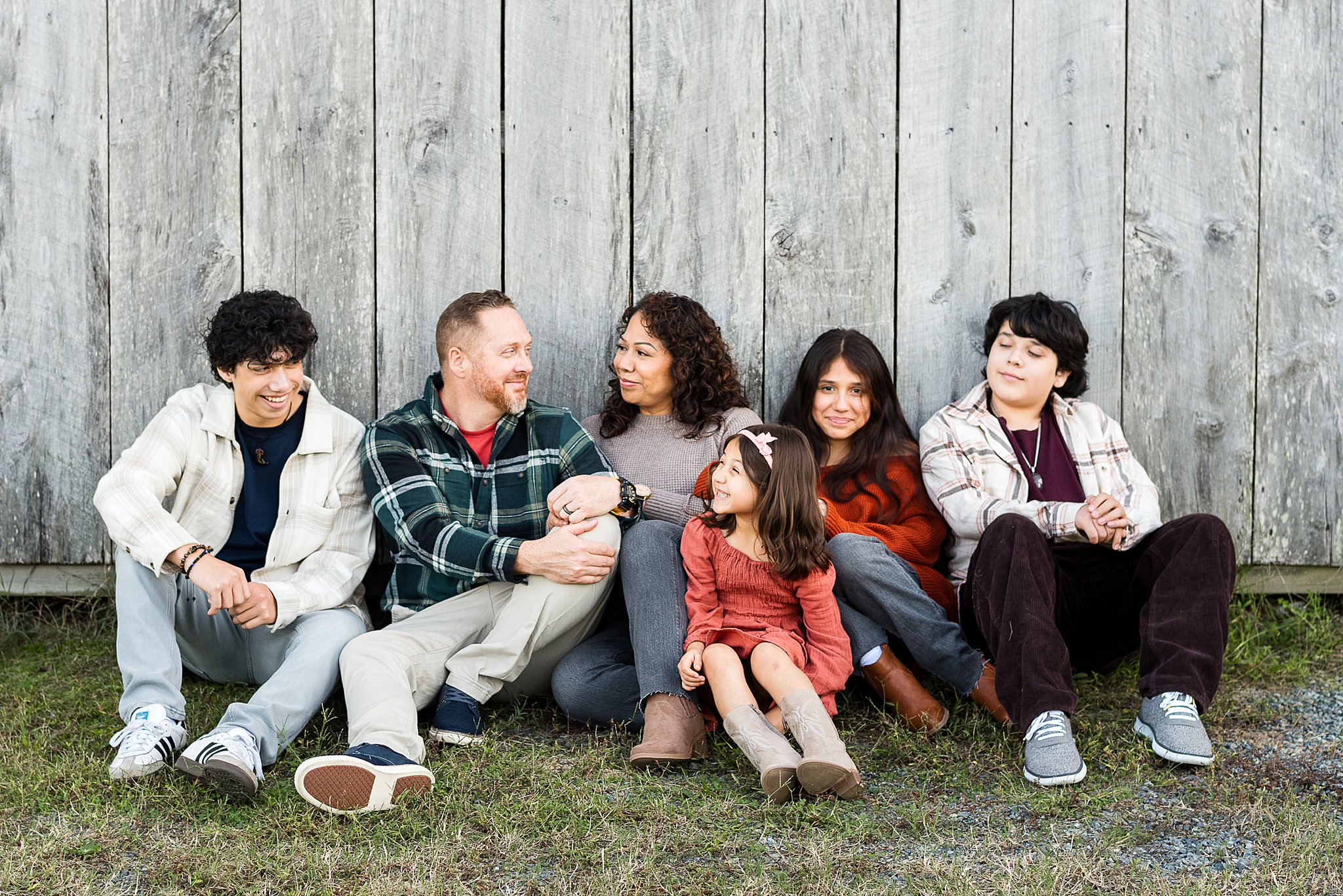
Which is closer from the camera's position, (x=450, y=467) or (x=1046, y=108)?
(x=450, y=467)

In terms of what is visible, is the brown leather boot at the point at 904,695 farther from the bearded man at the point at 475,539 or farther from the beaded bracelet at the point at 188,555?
the beaded bracelet at the point at 188,555

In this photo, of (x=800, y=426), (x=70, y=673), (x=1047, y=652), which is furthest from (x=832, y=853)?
(x=70, y=673)

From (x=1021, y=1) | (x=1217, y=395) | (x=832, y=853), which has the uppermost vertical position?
(x=1021, y=1)

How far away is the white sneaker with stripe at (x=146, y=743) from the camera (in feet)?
8.36

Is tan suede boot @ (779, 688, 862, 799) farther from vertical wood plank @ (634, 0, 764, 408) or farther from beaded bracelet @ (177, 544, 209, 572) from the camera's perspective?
beaded bracelet @ (177, 544, 209, 572)

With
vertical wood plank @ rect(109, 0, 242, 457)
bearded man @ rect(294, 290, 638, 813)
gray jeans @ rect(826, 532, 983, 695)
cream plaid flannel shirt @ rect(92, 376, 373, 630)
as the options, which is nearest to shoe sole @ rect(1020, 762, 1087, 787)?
gray jeans @ rect(826, 532, 983, 695)

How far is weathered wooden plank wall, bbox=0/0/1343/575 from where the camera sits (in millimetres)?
3463

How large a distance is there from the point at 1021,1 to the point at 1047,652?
82.5 inches

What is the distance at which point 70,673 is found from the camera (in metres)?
3.32

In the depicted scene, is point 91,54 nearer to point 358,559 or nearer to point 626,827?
point 358,559

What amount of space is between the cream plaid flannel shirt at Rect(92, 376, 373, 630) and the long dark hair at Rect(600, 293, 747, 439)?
0.81m

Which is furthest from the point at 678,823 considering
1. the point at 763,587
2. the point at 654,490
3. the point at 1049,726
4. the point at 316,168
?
the point at 316,168

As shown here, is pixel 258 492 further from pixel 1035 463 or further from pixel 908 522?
pixel 1035 463

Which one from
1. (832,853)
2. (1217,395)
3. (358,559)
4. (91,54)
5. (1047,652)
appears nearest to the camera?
(832,853)
